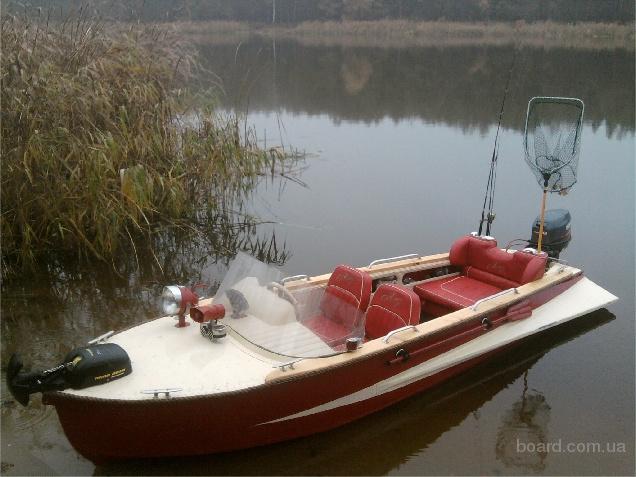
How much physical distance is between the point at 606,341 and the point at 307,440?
3.44m

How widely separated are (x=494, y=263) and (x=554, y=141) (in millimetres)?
1376

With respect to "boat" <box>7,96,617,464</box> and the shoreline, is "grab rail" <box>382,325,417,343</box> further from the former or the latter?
the shoreline

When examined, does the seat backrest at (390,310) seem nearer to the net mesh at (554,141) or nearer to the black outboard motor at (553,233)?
the net mesh at (554,141)

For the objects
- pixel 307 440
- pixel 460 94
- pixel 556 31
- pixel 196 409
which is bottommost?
pixel 307 440

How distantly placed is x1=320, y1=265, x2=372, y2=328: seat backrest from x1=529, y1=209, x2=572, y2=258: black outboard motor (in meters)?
2.55

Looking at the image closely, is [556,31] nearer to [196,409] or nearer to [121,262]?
[121,262]

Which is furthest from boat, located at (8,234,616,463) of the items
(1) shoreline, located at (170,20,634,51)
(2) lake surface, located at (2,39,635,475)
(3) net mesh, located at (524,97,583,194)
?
(1) shoreline, located at (170,20,634,51)

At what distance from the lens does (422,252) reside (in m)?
8.09

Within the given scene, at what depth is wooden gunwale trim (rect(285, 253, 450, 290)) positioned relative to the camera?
16.7 ft

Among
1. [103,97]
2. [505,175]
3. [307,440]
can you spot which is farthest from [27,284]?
[505,175]

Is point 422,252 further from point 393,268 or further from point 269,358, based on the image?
point 269,358

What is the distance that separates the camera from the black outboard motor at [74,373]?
3.42 meters

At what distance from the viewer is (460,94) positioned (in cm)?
1847

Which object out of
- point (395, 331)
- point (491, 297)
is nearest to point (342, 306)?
point (395, 331)
